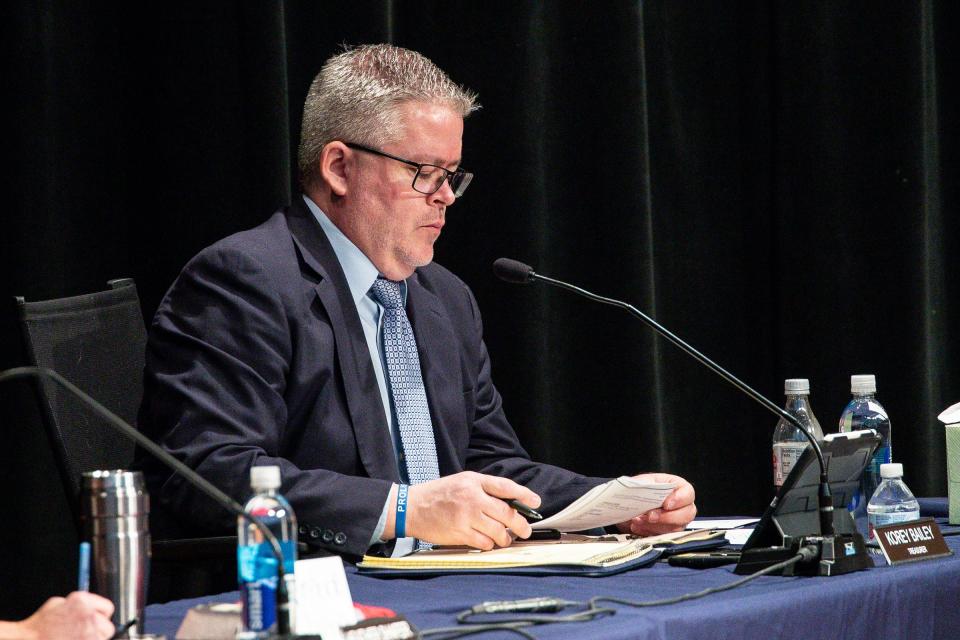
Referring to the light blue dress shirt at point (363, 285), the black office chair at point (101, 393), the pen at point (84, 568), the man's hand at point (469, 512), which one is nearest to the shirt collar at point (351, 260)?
the light blue dress shirt at point (363, 285)

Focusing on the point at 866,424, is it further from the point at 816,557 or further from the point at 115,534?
the point at 115,534

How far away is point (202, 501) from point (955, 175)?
7.83 ft

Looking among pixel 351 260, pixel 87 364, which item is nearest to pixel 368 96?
pixel 351 260

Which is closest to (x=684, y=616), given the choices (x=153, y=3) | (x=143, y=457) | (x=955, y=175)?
(x=143, y=457)

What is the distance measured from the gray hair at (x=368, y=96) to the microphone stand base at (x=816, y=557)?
41.0 inches

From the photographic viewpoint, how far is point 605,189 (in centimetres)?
314

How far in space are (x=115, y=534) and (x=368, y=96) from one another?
1220mm

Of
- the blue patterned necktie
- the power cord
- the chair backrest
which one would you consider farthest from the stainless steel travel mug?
the blue patterned necktie

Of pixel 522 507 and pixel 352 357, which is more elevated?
pixel 352 357

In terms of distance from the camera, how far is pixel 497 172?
298 cm

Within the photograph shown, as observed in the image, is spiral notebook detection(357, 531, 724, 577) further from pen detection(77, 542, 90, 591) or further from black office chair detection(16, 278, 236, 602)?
pen detection(77, 542, 90, 591)

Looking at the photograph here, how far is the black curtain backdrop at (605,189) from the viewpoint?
248 centimetres

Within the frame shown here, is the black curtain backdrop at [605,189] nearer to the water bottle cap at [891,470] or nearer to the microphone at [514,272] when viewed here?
the microphone at [514,272]

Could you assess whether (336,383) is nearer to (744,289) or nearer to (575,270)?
(575,270)
